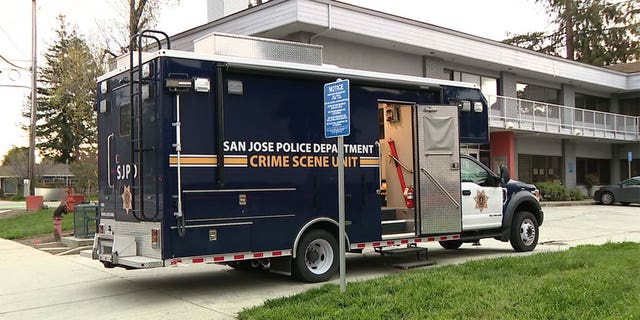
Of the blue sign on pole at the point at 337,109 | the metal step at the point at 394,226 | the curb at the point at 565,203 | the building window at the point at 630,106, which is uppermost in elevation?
the building window at the point at 630,106

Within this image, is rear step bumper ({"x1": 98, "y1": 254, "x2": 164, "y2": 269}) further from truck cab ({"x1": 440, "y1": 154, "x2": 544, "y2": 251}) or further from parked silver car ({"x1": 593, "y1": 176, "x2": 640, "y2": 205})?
parked silver car ({"x1": 593, "y1": 176, "x2": 640, "y2": 205})

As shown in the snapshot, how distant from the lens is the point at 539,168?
108 ft

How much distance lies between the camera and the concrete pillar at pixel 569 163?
34406 mm

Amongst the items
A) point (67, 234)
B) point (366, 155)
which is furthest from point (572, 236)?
point (67, 234)

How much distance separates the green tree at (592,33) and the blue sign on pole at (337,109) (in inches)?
1887

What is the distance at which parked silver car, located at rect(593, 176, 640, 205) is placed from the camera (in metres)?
27.6

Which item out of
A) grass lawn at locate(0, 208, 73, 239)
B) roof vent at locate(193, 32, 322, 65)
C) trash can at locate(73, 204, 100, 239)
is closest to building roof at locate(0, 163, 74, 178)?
grass lawn at locate(0, 208, 73, 239)

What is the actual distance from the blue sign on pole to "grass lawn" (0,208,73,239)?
12.2 m

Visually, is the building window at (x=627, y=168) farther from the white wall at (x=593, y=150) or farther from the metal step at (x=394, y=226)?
the metal step at (x=394, y=226)

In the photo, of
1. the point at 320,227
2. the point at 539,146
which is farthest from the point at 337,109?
the point at 539,146

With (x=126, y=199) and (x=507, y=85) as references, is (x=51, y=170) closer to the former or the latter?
(x=507, y=85)

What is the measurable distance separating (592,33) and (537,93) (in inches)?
874

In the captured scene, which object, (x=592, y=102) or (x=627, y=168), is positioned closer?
(x=592, y=102)

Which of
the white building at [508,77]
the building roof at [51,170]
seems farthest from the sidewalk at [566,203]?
the building roof at [51,170]
